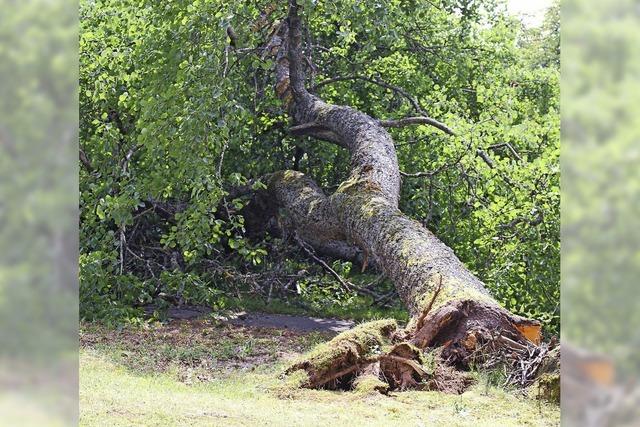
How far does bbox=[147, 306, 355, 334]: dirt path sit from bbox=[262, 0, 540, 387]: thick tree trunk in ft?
2.18

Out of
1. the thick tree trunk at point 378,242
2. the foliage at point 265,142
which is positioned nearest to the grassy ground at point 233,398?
the thick tree trunk at point 378,242

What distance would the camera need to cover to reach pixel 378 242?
543cm

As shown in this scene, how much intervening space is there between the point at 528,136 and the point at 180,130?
311 centimetres

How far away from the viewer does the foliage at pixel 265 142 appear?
5.56m

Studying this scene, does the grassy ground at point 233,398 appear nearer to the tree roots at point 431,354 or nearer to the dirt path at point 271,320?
the tree roots at point 431,354

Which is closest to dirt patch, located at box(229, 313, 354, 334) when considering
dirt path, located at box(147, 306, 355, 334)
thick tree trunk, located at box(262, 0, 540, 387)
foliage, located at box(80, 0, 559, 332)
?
dirt path, located at box(147, 306, 355, 334)

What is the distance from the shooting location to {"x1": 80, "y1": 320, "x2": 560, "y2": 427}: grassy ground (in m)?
3.35

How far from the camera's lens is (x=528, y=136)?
7035mm

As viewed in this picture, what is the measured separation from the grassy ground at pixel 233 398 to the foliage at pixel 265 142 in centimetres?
90

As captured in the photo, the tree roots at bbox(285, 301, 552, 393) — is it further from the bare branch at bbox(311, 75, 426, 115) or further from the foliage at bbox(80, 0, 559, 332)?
the bare branch at bbox(311, 75, 426, 115)

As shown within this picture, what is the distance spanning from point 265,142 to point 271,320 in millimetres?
2087

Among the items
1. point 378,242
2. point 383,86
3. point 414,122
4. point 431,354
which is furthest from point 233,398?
point 383,86
